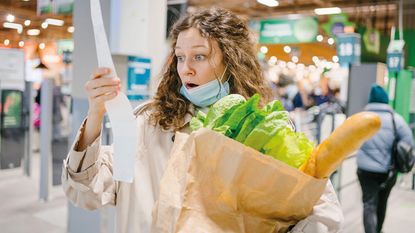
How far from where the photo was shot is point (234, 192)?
78cm

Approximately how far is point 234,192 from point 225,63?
675 mm

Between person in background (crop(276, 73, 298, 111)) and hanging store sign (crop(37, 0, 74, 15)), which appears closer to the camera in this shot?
hanging store sign (crop(37, 0, 74, 15))

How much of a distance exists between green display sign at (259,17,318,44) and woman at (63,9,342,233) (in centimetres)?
979

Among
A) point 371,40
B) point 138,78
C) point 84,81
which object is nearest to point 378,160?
point 138,78

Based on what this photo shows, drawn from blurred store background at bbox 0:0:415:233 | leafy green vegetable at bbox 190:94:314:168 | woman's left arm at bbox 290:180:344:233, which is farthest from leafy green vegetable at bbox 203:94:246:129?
blurred store background at bbox 0:0:415:233

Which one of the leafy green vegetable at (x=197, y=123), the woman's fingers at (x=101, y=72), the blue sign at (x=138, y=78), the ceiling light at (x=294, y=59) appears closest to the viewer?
the leafy green vegetable at (x=197, y=123)

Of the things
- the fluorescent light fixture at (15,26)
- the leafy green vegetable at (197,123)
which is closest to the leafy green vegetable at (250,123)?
the leafy green vegetable at (197,123)

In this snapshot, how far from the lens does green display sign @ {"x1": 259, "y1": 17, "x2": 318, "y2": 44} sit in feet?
35.1

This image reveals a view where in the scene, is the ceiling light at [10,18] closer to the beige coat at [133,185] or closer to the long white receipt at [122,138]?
the beige coat at [133,185]

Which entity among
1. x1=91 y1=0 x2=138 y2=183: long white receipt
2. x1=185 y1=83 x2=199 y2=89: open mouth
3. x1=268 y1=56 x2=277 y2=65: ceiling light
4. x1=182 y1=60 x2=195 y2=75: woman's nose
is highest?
x1=268 y1=56 x2=277 y2=65: ceiling light

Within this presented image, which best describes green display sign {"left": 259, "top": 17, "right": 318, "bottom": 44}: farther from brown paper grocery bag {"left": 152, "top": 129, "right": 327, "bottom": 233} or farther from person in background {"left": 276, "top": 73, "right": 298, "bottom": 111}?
brown paper grocery bag {"left": 152, "top": 129, "right": 327, "bottom": 233}

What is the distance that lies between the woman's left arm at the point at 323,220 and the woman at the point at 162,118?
1.82 feet

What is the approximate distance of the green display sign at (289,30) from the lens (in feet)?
35.1

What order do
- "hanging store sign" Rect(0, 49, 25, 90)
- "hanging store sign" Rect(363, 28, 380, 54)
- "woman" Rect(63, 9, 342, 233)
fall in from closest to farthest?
"woman" Rect(63, 9, 342, 233)
"hanging store sign" Rect(0, 49, 25, 90)
"hanging store sign" Rect(363, 28, 380, 54)
